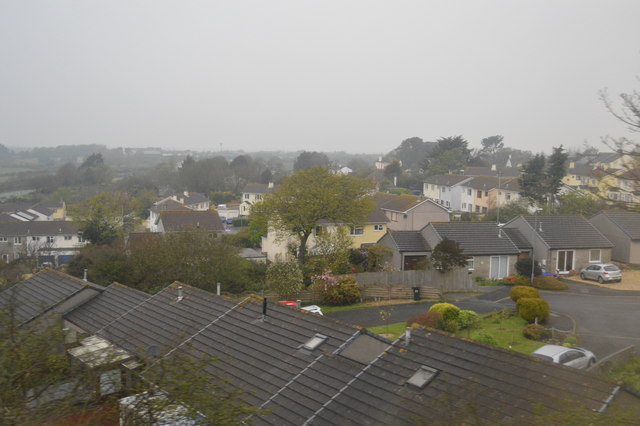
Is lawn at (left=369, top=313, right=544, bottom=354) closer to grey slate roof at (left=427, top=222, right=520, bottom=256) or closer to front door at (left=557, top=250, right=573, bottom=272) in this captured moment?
grey slate roof at (left=427, top=222, right=520, bottom=256)

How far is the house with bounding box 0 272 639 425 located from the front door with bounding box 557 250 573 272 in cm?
2339

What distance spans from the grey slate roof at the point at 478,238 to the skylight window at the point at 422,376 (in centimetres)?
2123

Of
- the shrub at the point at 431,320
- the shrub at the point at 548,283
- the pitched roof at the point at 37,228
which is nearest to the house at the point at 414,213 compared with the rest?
the shrub at the point at 548,283

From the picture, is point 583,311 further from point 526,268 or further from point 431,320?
point 526,268

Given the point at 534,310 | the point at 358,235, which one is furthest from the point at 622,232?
the point at 358,235

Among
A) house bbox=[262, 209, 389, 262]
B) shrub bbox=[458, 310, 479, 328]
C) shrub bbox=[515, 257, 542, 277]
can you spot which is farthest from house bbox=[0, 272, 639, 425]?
house bbox=[262, 209, 389, 262]

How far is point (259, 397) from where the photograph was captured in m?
9.47

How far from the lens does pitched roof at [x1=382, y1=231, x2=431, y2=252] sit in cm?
3142

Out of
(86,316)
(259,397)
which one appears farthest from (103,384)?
(86,316)

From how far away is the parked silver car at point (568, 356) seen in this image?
14188 mm

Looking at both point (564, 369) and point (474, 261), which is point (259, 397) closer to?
point (564, 369)

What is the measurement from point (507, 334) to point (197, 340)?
1218cm

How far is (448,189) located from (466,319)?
153 feet

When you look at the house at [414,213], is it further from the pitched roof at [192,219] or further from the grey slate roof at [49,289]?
the grey slate roof at [49,289]
